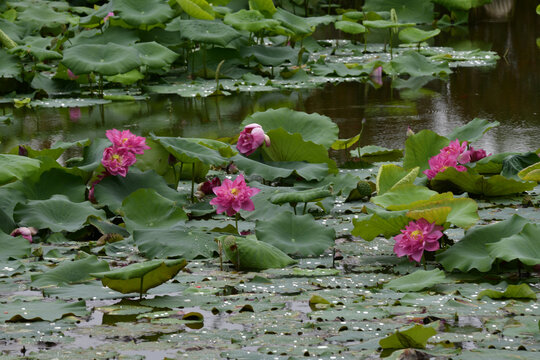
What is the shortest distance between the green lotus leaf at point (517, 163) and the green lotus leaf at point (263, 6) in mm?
4385

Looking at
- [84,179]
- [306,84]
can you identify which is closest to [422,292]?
[84,179]

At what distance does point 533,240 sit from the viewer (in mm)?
2383

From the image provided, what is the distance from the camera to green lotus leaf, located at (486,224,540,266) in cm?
228

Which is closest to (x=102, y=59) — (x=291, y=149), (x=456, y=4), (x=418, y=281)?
(x=291, y=149)

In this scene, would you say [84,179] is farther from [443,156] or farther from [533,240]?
[533,240]

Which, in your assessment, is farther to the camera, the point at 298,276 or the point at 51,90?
→ the point at 51,90

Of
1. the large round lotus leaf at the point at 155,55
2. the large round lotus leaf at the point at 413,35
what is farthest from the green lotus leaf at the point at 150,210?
the large round lotus leaf at the point at 413,35

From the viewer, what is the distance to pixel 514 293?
2180 mm

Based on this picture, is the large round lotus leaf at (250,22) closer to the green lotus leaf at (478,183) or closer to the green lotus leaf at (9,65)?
the green lotus leaf at (9,65)

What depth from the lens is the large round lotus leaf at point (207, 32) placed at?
263 inches

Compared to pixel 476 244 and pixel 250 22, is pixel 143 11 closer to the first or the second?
pixel 250 22

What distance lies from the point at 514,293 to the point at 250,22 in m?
5.07

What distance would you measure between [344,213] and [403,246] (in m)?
0.67

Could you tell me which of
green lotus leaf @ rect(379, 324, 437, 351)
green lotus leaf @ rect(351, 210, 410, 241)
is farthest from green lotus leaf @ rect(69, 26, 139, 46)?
green lotus leaf @ rect(379, 324, 437, 351)
